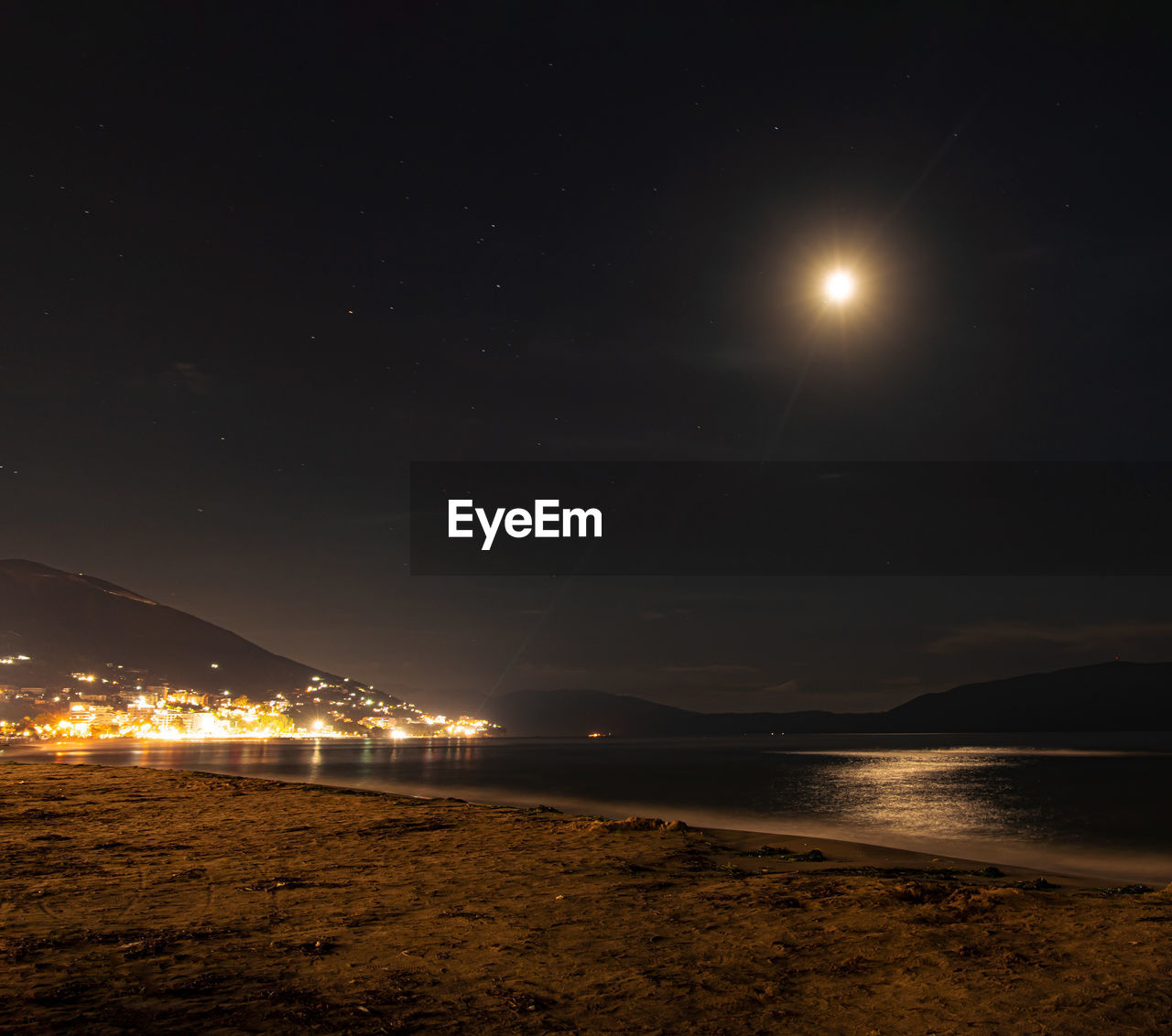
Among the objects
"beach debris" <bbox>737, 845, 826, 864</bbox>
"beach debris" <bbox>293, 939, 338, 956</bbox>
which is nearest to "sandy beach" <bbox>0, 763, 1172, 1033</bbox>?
"beach debris" <bbox>293, 939, 338, 956</bbox>

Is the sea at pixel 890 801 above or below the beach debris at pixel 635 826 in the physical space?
below

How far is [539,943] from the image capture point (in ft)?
28.1

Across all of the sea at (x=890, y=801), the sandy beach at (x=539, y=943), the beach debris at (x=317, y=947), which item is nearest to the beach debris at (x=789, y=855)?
the sandy beach at (x=539, y=943)

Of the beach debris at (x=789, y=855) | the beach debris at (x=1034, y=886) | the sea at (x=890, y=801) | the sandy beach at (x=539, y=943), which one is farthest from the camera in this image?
the sea at (x=890, y=801)

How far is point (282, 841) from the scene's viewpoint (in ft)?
51.4

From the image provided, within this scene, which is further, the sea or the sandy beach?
the sea

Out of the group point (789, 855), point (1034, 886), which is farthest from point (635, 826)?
point (1034, 886)

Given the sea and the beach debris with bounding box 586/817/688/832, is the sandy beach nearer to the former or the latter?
the beach debris with bounding box 586/817/688/832

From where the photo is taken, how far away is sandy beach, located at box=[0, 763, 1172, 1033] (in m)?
6.32

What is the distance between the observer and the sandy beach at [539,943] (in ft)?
20.7

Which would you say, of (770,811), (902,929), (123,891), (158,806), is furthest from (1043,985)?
(770,811)

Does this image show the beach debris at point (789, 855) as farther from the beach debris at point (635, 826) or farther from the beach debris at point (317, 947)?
the beach debris at point (317, 947)

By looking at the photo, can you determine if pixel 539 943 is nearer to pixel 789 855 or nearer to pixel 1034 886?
pixel 1034 886

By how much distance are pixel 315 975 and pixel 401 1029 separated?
64.1 inches
